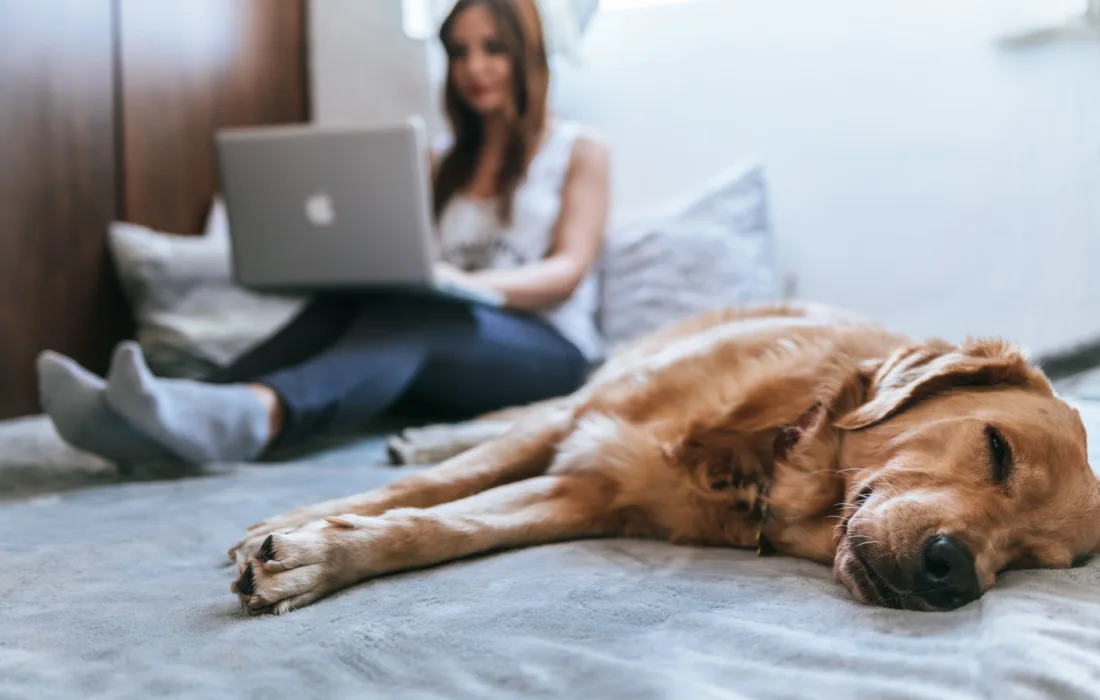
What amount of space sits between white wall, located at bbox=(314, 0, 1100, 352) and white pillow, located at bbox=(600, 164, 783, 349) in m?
0.18

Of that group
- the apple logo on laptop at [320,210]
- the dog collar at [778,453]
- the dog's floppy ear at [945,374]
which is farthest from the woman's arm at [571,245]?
the dog's floppy ear at [945,374]

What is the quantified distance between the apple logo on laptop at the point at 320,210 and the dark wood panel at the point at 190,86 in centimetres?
135

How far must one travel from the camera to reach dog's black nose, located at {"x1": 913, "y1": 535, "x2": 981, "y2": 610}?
99 centimetres

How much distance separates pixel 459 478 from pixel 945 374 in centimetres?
74

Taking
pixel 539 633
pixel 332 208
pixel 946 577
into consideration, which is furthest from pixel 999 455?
pixel 332 208

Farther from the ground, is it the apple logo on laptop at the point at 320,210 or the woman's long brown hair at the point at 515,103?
the woman's long brown hair at the point at 515,103

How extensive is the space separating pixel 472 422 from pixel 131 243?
1.40 metres

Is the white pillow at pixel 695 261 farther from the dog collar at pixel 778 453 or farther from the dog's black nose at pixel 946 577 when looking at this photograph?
the dog's black nose at pixel 946 577

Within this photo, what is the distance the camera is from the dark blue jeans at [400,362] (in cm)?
194

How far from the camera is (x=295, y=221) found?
6.75 feet

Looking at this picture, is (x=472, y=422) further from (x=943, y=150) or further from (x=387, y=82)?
(x=387, y=82)

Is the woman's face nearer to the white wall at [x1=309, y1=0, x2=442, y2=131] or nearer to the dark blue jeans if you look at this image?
the dark blue jeans

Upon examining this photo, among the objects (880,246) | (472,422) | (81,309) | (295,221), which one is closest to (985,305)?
(880,246)

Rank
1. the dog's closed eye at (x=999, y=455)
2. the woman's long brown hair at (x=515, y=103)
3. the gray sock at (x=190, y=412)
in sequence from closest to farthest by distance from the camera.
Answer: the dog's closed eye at (x=999, y=455), the gray sock at (x=190, y=412), the woman's long brown hair at (x=515, y=103)
